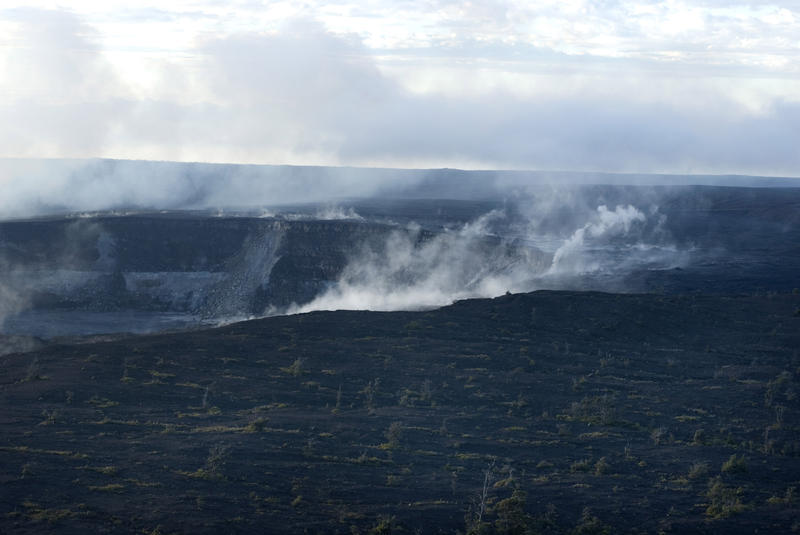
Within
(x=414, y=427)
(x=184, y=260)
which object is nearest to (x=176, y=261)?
(x=184, y=260)

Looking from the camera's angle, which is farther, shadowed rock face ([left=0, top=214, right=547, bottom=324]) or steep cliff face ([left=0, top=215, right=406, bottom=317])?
steep cliff face ([left=0, top=215, right=406, bottom=317])

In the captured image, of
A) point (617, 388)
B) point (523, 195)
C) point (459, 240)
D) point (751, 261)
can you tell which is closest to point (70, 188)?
point (523, 195)

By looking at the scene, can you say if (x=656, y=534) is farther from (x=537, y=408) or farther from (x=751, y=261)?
(x=751, y=261)

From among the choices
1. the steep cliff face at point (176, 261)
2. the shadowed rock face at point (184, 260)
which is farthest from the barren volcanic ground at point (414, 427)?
the steep cliff face at point (176, 261)

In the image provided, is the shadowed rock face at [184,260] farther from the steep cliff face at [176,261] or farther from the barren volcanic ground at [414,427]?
the barren volcanic ground at [414,427]

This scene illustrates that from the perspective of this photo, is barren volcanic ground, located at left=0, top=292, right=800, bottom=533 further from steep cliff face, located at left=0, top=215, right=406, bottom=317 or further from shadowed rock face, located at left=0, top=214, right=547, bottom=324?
steep cliff face, located at left=0, top=215, right=406, bottom=317

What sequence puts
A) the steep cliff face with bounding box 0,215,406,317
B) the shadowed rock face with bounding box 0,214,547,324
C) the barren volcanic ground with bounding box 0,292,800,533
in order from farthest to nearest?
1. the steep cliff face with bounding box 0,215,406,317
2. the shadowed rock face with bounding box 0,214,547,324
3. the barren volcanic ground with bounding box 0,292,800,533

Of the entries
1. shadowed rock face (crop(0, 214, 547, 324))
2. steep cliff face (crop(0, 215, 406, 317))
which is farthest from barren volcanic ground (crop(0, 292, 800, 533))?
steep cliff face (crop(0, 215, 406, 317))

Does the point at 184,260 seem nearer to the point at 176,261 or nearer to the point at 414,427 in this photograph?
the point at 176,261
